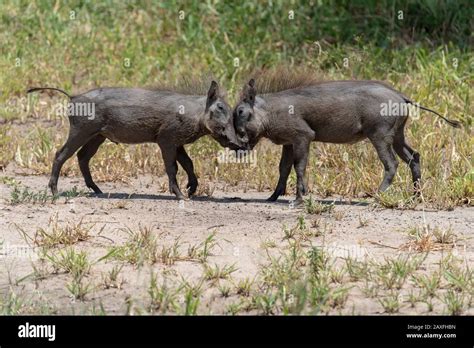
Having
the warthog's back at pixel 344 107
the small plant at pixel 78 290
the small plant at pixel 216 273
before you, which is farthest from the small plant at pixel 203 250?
the warthog's back at pixel 344 107

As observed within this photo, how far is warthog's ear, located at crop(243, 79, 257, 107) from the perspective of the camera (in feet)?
31.0

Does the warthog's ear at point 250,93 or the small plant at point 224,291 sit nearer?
the small plant at point 224,291

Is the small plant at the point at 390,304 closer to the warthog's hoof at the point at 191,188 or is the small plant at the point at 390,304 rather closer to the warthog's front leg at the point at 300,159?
the warthog's front leg at the point at 300,159

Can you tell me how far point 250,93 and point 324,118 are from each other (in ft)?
2.25

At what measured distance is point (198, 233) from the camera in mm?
8227

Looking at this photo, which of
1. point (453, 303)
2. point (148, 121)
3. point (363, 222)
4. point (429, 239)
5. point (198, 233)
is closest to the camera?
point (453, 303)

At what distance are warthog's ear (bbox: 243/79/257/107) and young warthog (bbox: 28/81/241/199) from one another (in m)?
0.18

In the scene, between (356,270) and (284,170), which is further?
(284,170)

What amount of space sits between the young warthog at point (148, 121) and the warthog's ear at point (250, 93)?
0.18 m

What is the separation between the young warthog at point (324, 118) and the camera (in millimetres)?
9438

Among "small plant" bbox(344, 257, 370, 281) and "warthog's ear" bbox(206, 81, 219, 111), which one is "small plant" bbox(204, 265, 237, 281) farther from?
"warthog's ear" bbox(206, 81, 219, 111)

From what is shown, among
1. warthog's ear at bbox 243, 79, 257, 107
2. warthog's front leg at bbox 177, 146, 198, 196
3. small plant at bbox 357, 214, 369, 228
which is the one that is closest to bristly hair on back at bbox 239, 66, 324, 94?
warthog's ear at bbox 243, 79, 257, 107

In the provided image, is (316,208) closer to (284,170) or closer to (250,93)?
(284,170)

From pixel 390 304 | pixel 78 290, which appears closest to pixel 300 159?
pixel 390 304
